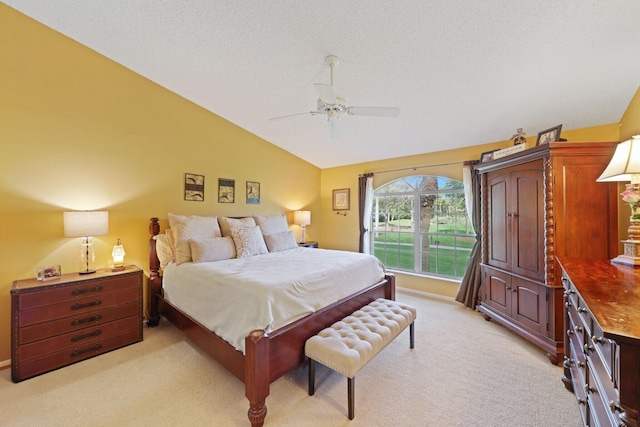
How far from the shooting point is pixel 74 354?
2324 mm

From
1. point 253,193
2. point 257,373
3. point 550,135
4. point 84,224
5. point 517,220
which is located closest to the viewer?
point 257,373

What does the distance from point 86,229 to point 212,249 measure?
1.15m

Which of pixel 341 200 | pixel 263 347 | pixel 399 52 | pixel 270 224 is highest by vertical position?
pixel 399 52

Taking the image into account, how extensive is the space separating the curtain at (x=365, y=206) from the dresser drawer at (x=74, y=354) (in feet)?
11.7

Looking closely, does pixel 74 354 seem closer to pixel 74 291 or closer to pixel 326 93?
pixel 74 291

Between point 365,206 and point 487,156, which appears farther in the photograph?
point 365,206

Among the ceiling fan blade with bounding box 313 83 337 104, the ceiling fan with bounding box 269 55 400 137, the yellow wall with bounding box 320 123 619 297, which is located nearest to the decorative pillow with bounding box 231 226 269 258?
the ceiling fan with bounding box 269 55 400 137

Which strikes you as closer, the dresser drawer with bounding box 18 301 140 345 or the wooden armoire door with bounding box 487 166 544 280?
the dresser drawer with bounding box 18 301 140 345

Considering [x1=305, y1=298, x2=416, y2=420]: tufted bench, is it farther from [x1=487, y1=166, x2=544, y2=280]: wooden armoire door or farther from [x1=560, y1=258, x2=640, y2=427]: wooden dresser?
[x1=487, y1=166, x2=544, y2=280]: wooden armoire door

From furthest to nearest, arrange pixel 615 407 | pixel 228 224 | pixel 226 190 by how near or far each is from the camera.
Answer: pixel 226 190
pixel 228 224
pixel 615 407

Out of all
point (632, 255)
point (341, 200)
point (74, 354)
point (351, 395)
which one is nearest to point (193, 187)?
point (74, 354)

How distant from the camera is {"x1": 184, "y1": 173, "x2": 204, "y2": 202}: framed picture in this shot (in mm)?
3555

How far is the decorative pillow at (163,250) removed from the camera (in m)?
3.06

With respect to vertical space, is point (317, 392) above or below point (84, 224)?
below
